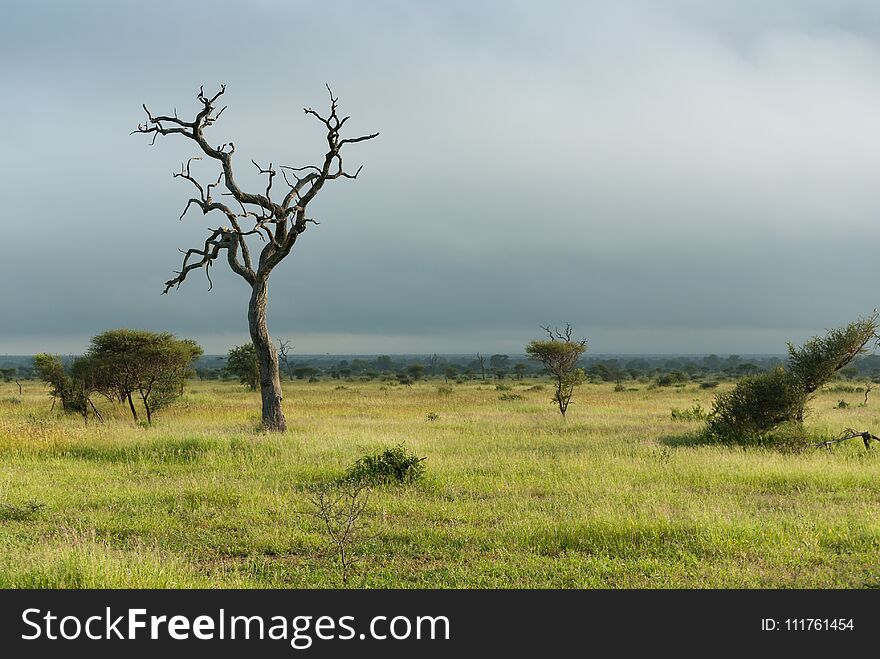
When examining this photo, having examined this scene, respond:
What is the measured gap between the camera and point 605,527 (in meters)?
8.79

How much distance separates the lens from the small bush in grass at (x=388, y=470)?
40.9ft

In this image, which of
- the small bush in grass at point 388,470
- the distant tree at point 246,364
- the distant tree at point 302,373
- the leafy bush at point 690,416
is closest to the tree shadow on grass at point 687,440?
the leafy bush at point 690,416

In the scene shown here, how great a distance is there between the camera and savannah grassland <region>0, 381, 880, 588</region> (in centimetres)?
721

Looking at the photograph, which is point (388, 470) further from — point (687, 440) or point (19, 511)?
point (687, 440)

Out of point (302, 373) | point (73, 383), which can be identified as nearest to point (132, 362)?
point (73, 383)

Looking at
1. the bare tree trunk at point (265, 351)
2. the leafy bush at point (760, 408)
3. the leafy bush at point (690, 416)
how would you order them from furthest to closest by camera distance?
the leafy bush at point (690, 416)
the bare tree trunk at point (265, 351)
the leafy bush at point (760, 408)

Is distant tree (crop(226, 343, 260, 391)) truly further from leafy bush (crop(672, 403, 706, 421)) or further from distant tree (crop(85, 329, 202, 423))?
leafy bush (crop(672, 403, 706, 421))

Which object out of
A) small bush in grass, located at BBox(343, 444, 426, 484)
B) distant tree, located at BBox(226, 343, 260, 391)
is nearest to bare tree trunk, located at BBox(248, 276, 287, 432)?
small bush in grass, located at BBox(343, 444, 426, 484)

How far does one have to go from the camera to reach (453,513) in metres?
10.1

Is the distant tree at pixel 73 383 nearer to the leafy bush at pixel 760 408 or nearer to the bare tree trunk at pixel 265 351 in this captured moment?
the bare tree trunk at pixel 265 351

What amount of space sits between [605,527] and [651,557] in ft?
3.21

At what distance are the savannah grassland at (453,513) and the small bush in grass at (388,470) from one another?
0.31m

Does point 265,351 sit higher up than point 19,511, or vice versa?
point 265,351

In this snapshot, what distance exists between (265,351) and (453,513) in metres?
12.9
